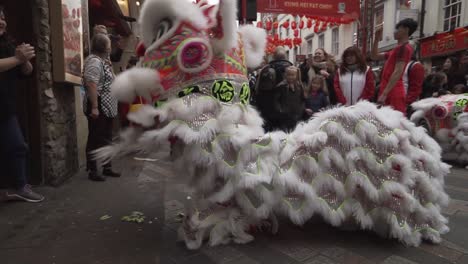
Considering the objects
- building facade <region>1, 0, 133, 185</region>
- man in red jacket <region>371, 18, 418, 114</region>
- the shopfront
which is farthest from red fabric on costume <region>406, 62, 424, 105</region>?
the shopfront

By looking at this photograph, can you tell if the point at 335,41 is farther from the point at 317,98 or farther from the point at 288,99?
the point at 288,99

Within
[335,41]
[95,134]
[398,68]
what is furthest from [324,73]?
[335,41]

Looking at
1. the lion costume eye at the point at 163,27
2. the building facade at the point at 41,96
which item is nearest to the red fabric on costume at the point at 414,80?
the lion costume eye at the point at 163,27

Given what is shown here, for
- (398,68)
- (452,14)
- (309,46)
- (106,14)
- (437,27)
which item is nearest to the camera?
(398,68)

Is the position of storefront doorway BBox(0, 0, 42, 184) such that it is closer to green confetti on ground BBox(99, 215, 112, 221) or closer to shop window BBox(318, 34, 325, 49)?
green confetti on ground BBox(99, 215, 112, 221)

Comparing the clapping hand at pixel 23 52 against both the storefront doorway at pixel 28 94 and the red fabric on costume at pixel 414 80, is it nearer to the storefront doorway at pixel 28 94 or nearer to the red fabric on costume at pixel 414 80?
the storefront doorway at pixel 28 94

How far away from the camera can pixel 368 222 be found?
221 centimetres

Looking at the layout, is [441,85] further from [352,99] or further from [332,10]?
[332,10]

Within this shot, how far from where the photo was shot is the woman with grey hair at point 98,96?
3846 mm

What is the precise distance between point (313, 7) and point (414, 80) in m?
7.03

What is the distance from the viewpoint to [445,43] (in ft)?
42.5

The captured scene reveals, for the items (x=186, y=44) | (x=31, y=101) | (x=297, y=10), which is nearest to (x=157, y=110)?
(x=186, y=44)

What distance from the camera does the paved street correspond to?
84.7 inches

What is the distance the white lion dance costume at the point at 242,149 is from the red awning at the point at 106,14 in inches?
196
